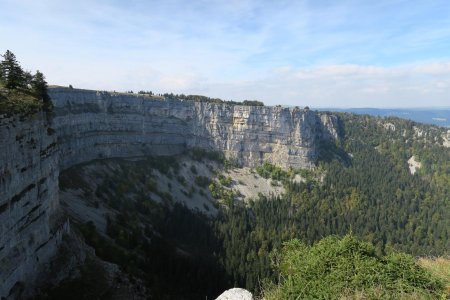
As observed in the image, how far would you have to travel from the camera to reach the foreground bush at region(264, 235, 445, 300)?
2261 cm

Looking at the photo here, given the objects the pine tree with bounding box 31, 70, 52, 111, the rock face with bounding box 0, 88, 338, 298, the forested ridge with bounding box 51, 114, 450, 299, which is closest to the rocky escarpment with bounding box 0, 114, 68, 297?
the rock face with bounding box 0, 88, 338, 298

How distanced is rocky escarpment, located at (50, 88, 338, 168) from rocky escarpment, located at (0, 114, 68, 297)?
57001 millimetres

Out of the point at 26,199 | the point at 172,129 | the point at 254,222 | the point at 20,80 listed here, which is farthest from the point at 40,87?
the point at 172,129

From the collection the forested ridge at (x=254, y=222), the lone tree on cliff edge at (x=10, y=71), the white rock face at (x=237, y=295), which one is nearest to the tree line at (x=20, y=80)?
the lone tree on cliff edge at (x=10, y=71)

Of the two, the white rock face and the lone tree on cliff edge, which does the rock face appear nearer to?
the lone tree on cliff edge

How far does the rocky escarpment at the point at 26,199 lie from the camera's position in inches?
1393

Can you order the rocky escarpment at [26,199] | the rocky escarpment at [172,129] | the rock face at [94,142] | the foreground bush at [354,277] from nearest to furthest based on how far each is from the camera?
the foreground bush at [354,277] → the rocky escarpment at [26,199] → the rock face at [94,142] → the rocky escarpment at [172,129]

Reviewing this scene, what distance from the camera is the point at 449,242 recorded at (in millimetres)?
128750

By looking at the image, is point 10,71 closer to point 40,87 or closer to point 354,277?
point 40,87

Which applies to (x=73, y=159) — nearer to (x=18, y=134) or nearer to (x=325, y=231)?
(x=18, y=134)

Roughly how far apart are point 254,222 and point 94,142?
6021 cm

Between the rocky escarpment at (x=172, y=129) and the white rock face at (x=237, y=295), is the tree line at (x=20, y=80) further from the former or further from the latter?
the rocky escarpment at (x=172, y=129)

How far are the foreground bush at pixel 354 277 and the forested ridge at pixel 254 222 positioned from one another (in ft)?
9.46

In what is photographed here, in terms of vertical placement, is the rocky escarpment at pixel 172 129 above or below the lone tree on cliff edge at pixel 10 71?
below
